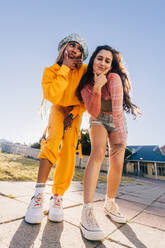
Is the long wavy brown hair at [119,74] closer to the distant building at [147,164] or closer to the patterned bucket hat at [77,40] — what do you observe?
the patterned bucket hat at [77,40]

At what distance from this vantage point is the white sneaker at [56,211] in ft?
3.89

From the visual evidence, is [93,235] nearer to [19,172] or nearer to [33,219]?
[33,219]

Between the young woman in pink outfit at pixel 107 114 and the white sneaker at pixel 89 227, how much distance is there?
2.4 inches

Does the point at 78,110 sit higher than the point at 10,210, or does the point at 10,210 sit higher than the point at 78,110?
the point at 78,110

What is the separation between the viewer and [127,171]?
22531mm

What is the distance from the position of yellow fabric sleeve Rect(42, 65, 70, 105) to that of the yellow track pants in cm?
18

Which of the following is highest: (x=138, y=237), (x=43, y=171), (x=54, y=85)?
(x=54, y=85)

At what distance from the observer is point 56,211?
1229mm

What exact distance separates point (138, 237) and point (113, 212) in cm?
32

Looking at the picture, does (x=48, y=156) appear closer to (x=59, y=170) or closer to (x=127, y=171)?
(x=59, y=170)

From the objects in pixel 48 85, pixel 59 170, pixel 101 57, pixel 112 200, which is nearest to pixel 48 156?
pixel 59 170

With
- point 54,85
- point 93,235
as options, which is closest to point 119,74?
point 54,85

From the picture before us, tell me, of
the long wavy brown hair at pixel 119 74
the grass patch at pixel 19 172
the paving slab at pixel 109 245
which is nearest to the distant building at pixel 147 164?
the grass patch at pixel 19 172

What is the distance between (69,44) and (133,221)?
1.83 metres
